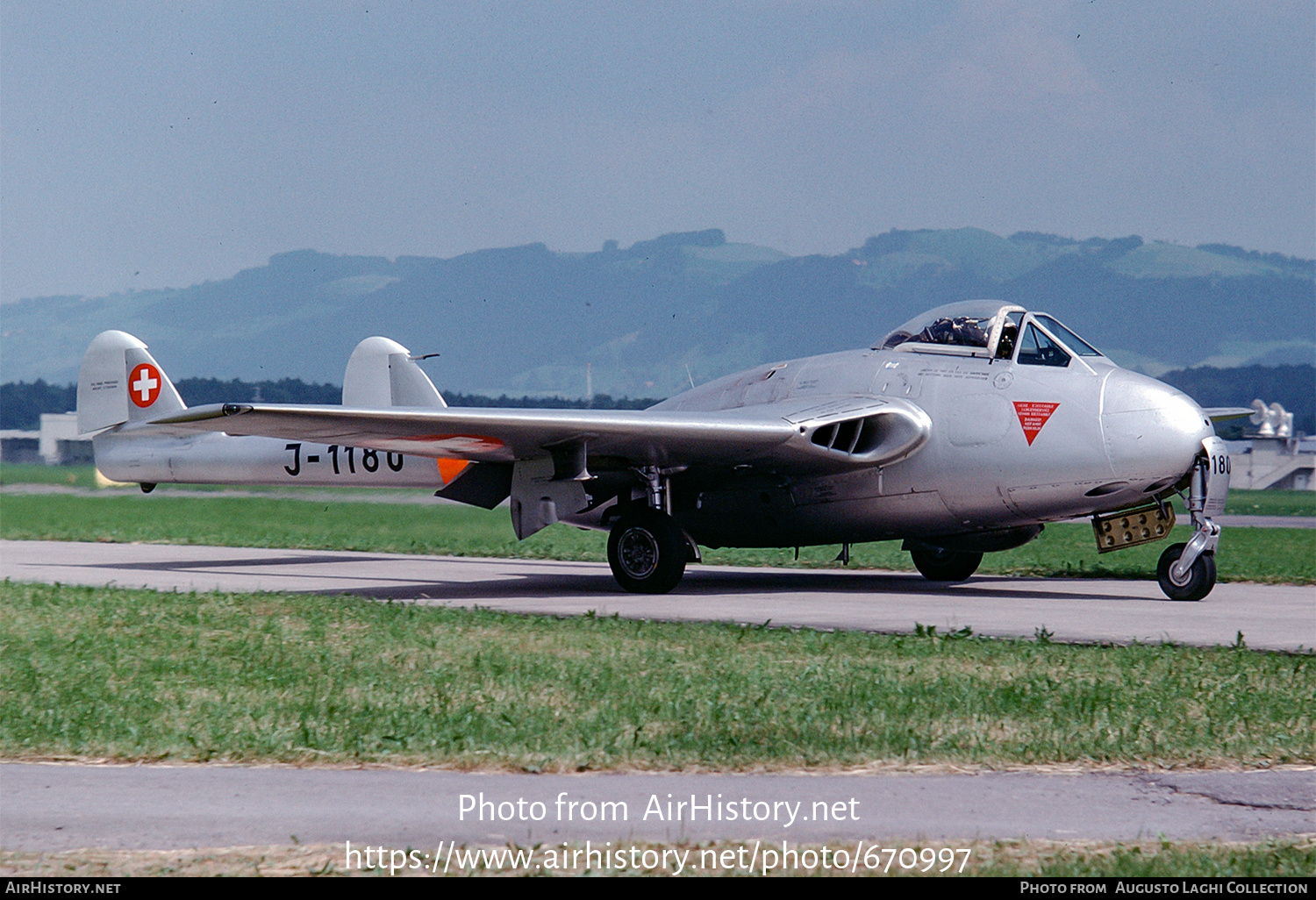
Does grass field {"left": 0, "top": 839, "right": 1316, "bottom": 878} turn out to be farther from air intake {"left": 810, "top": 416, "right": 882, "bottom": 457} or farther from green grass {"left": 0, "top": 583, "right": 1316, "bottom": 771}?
air intake {"left": 810, "top": 416, "right": 882, "bottom": 457}

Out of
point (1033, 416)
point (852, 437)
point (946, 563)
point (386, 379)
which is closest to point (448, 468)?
point (386, 379)

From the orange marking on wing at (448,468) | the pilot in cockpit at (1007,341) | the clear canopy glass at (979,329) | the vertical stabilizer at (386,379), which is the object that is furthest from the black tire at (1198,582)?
the vertical stabilizer at (386,379)

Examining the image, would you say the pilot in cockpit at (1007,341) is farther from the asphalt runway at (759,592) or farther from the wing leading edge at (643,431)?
the asphalt runway at (759,592)

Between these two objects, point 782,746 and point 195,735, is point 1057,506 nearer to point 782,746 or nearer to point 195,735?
point 782,746

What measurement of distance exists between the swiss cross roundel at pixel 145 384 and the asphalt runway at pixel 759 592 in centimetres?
246

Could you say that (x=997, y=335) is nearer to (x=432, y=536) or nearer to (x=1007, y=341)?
(x=1007, y=341)

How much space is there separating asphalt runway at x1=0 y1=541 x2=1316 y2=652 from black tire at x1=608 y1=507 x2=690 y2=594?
9.7 inches

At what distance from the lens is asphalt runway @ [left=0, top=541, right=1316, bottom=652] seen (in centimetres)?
1148

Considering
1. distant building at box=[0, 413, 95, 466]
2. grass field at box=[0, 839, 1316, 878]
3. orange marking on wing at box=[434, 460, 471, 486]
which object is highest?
distant building at box=[0, 413, 95, 466]

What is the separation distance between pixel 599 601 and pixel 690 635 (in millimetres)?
3801

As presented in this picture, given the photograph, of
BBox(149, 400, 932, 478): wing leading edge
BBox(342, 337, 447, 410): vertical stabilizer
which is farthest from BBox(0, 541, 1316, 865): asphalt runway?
BBox(342, 337, 447, 410): vertical stabilizer

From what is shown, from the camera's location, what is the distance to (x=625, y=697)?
24.6 ft

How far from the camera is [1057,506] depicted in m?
14.2

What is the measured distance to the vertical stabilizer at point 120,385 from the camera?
20.6 meters
